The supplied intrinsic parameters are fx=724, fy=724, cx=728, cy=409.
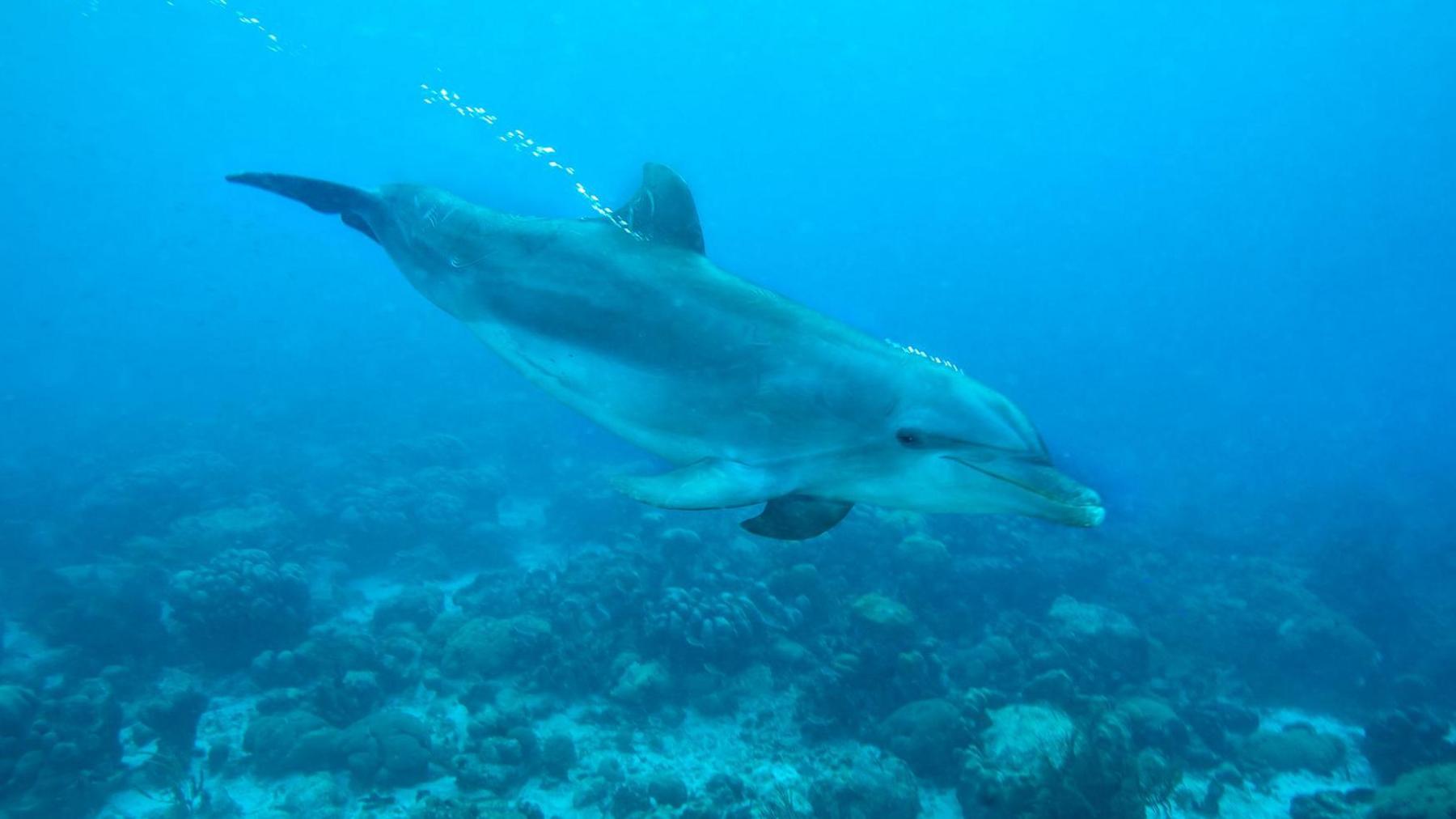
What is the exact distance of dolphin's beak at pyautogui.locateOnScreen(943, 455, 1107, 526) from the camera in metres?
2.18

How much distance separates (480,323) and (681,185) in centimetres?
117

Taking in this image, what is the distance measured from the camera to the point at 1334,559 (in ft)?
54.3

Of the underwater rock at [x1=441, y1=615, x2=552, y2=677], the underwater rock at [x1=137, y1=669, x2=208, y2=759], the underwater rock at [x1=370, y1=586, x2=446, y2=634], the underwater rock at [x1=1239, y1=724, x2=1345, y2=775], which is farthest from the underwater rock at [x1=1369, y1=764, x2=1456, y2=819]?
the underwater rock at [x1=137, y1=669, x2=208, y2=759]

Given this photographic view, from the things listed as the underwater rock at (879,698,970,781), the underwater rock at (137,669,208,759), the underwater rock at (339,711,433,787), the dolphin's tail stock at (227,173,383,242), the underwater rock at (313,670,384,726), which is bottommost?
the underwater rock at (137,669,208,759)

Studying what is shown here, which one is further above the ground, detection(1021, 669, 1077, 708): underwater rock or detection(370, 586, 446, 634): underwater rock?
detection(1021, 669, 1077, 708): underwater rock

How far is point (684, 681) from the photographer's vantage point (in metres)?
8.22

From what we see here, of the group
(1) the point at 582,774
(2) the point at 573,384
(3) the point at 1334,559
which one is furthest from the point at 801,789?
(3) the point at 1334,559

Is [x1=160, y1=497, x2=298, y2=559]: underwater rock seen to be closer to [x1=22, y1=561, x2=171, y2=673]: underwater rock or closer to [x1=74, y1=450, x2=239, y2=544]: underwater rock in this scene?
[x1=74, y1=450, x2=239, y2=544]: underwater rock

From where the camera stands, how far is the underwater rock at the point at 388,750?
267 inches

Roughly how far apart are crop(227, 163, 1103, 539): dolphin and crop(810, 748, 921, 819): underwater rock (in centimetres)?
472

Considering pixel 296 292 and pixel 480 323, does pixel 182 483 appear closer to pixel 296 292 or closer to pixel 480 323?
pixel 480 323

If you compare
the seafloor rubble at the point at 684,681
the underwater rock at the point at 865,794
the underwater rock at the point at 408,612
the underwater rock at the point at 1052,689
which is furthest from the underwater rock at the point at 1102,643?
the underwater rock at the point at 408,612

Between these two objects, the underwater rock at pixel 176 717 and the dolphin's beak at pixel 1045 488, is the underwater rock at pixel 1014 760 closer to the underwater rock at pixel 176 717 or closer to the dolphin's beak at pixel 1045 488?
the dolphin's beak at pixel 1045 488

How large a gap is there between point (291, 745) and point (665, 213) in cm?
694
